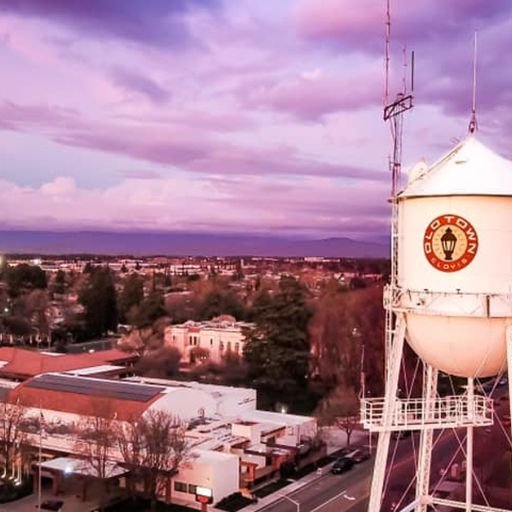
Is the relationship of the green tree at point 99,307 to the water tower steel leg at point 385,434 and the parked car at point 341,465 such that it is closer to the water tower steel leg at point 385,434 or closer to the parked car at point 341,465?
the parked car at point 341,465

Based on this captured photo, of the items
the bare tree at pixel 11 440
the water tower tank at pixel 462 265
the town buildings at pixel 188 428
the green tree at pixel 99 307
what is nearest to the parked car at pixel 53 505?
the town buildings at pixel 188 428

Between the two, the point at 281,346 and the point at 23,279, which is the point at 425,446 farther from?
the point at 23,279

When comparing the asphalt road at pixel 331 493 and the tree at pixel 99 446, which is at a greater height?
the tree at pixel 99 446

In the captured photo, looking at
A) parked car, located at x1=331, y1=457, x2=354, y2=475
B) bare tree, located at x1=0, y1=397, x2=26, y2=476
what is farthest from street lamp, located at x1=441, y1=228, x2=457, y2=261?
bare tree, located at x1=0, y1=397, x2=26, y2=476

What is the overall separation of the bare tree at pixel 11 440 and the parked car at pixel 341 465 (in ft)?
41.3

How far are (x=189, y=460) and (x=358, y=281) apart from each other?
43850 millimetres

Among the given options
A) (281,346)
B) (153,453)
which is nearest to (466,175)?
(153,453)

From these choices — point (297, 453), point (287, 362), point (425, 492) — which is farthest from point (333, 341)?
point (425, 492)

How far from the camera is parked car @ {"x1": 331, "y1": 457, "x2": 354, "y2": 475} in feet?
105

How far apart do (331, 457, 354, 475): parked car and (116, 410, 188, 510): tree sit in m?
6.99

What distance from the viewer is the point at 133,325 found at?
6462 centimetres

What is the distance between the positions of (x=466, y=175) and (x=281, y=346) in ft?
119

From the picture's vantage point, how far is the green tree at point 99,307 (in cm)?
7175

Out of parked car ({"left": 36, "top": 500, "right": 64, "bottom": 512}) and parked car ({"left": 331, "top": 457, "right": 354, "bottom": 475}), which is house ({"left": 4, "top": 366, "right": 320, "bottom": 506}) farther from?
parked car ({"left": 331, "top": 457, "right": 354, "bottom": 475})
